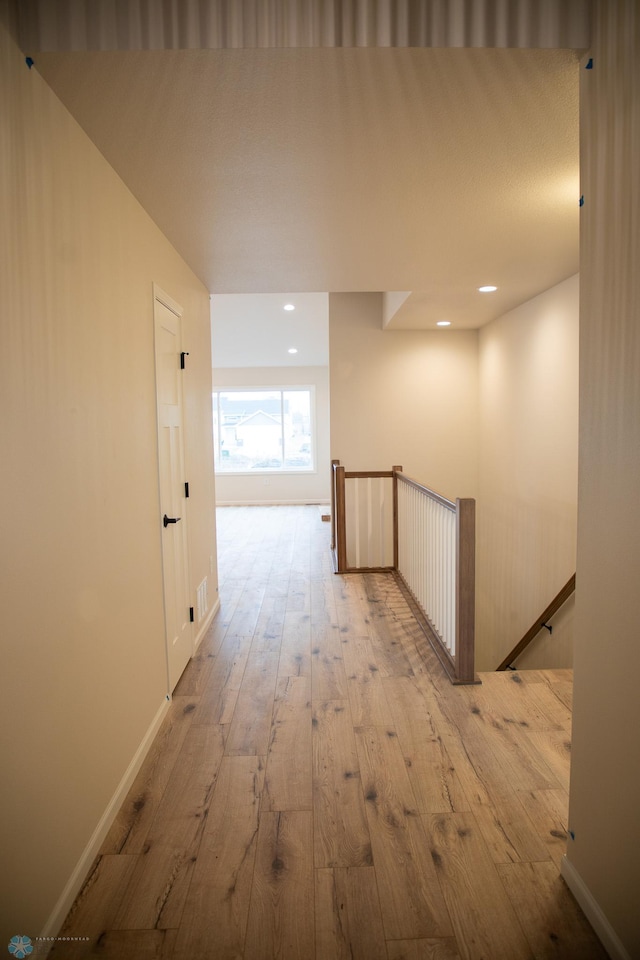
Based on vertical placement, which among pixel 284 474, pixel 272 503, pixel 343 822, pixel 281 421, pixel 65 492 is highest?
pixel 281 421

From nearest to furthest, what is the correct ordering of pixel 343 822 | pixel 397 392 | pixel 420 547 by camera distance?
1. pixel 343 822
2. pixel 420 547
3. pixel 397 392

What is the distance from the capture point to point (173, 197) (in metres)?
2.44

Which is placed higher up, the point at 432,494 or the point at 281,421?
the point at 281,421

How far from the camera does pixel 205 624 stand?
393 cm

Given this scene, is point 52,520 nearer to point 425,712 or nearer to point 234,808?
point 234,808

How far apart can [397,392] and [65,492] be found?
4657mm

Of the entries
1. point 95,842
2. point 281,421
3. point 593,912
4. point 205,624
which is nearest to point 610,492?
point 593,912

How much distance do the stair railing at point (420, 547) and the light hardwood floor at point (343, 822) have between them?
26 centimetres

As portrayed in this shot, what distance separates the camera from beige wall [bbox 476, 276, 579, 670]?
407 centimetres

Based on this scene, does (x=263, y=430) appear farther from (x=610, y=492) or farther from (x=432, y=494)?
(x=610, y=492)

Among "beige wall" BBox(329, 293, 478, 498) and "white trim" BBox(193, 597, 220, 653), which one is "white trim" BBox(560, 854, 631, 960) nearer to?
"white trim" BBox(193, 597, 220, 653)

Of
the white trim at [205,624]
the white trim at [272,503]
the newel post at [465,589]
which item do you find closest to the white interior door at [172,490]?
the white trim at [205,624]

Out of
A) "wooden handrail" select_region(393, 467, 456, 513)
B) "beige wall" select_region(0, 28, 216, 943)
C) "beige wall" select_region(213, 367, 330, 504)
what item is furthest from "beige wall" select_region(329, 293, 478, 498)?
"beige wall" select_region(213, 367, 330, 504)

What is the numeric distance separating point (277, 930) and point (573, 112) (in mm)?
2692
